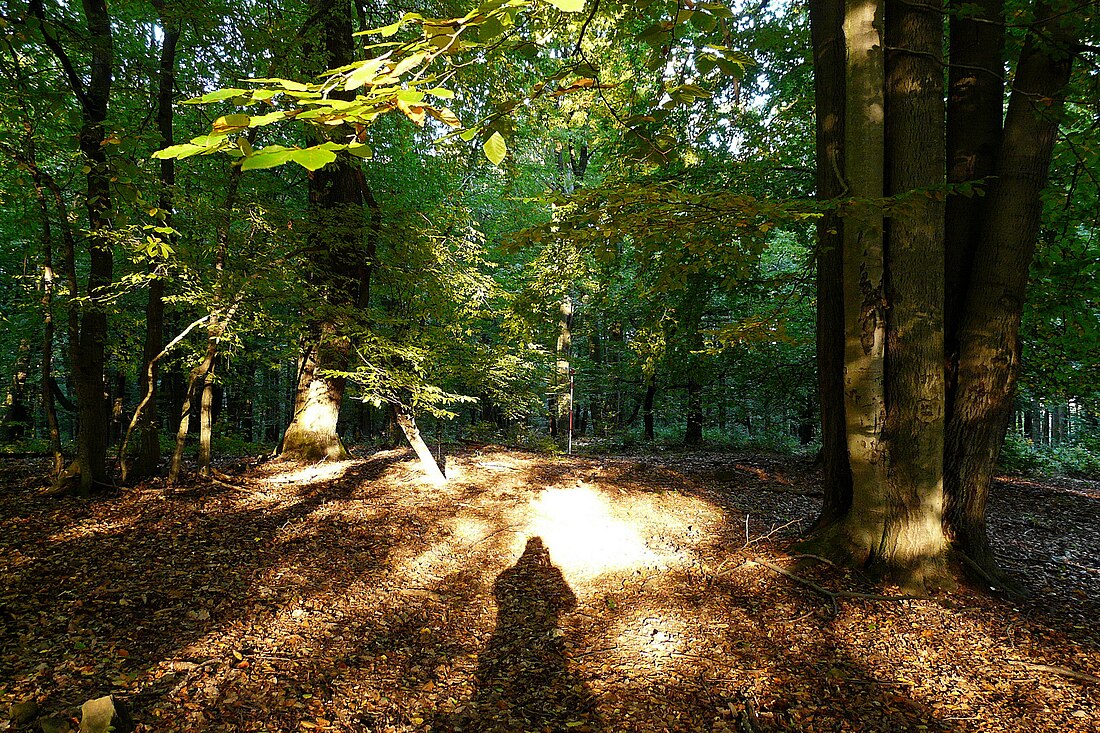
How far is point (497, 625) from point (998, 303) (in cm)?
415

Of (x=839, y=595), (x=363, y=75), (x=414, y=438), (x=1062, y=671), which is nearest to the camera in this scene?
(x=363, y=75)

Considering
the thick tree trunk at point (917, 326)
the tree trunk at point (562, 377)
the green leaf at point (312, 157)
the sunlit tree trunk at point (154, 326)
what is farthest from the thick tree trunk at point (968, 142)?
the tree trunk at point (562, 377)

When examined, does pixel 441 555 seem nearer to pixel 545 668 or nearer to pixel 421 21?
pixel 545 668

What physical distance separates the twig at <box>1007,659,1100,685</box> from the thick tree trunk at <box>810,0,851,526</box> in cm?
128

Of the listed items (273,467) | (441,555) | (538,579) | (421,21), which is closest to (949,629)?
(538,579)

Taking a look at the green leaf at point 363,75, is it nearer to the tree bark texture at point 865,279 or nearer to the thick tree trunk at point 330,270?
the tree bark texture at point 865,279

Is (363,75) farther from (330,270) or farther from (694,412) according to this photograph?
(694,412)

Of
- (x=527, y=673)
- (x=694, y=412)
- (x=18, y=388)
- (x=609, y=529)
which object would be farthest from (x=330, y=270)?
(x=18, y=388)

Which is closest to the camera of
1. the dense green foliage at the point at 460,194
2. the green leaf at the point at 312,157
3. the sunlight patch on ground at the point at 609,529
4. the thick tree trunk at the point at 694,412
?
the green leaf at the point at 312,157

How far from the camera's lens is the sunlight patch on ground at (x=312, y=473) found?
6.40 meters

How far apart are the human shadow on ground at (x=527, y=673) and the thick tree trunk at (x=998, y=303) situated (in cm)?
294

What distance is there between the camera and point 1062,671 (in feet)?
8.43

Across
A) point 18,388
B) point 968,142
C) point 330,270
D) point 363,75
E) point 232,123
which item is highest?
point 968,142

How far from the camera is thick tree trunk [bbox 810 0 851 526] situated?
3793mm
